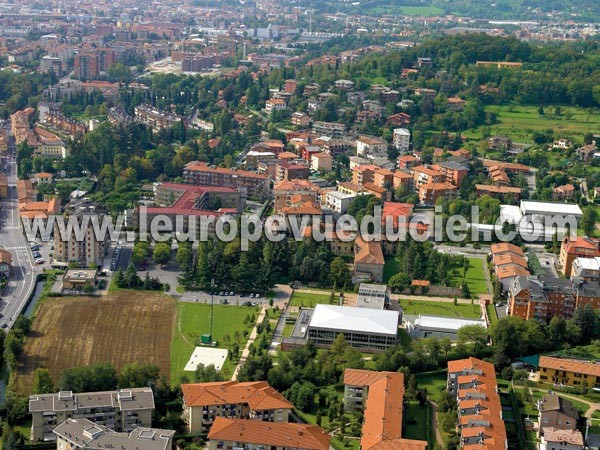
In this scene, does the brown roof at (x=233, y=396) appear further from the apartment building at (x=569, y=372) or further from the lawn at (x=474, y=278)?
the lawn at (x=474, y=278)

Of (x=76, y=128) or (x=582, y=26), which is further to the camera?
(x=582, y=26)

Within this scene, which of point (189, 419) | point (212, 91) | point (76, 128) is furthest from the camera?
point (212, 91)

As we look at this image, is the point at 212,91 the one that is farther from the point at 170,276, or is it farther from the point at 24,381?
the point at 24,381

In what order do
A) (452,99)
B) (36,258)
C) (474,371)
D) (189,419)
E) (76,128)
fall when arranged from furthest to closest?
1. (452,99)
2. (76,128)
3. (36,258)
4. (474,371)
5. (189,419)

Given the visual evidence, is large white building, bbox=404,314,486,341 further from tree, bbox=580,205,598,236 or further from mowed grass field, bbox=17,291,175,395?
tree, bbox=580,205,598,236

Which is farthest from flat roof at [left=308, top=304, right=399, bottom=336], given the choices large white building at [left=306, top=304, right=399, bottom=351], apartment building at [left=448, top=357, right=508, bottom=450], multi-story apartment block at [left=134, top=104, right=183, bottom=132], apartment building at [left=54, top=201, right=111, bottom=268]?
multi-story apartment block at [left=134, top=104, right=183, bottom=132]

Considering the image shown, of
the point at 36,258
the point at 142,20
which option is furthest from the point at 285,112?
the point at 142,20

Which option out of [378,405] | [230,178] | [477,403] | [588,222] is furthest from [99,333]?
[588,222]
